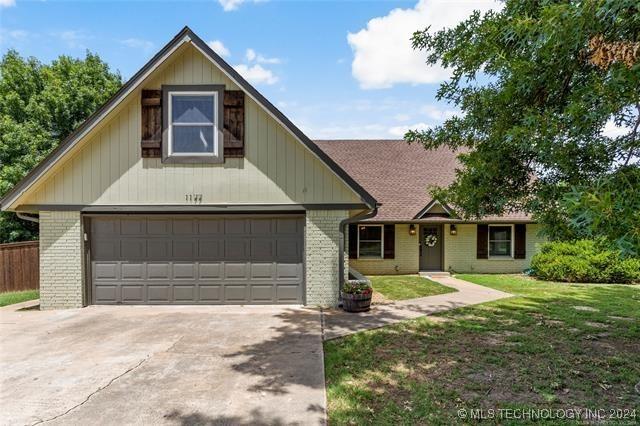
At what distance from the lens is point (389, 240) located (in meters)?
14.9

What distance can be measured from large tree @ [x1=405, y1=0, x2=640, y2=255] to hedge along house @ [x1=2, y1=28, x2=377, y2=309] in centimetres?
348

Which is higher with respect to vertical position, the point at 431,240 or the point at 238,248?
the point at 238,248

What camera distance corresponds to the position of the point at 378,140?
19.3 metres

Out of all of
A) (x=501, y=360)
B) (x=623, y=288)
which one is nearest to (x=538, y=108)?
(x=501, y=360)

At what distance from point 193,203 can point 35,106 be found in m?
14.2

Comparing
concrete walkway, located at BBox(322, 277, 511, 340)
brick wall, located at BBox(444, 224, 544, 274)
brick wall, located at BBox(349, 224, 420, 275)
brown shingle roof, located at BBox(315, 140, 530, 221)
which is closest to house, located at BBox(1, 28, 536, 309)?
concrete walkway, located at BBox(322, 277, 511, 340)

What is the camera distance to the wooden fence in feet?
38.7

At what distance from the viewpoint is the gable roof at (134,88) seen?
828cm

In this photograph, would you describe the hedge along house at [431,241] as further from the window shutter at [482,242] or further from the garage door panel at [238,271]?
the garage door panel at [238,271]

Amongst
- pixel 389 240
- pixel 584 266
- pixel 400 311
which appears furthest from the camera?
pixel 389 240

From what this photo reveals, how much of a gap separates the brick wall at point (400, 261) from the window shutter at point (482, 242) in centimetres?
271

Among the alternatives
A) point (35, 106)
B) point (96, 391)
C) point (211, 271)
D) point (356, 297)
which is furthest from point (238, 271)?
point (35, 106)

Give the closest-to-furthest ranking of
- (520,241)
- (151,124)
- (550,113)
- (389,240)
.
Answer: (550,113), (151,124), (389,240), (520,241)

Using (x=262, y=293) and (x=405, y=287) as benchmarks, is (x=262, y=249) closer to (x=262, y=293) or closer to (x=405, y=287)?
(x=262, y=293)
